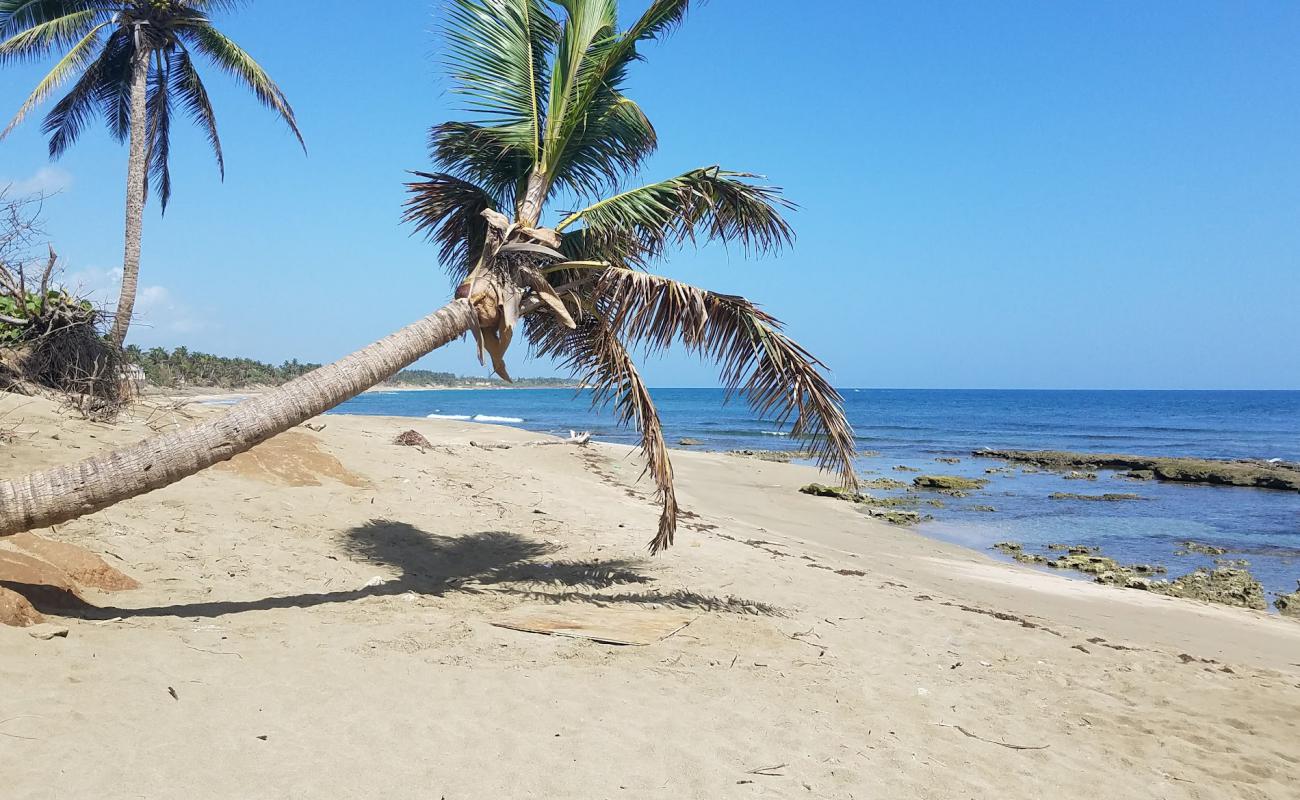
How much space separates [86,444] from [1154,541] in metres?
18.4

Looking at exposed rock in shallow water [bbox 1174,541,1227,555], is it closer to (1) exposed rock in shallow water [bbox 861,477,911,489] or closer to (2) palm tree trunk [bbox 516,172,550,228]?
(1) exposed rock in shallow water [bbox 861,477,911,489]

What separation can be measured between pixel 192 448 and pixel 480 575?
3452mm

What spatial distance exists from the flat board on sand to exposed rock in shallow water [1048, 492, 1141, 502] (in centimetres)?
1848

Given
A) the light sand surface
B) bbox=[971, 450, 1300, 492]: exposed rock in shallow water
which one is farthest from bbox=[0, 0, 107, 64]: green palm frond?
bbox=[971, 450, 1300, 492]: exposed rock in shallow water

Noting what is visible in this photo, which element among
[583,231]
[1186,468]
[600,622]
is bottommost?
[1186,468]

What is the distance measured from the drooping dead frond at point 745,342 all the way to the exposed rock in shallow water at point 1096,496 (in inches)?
683

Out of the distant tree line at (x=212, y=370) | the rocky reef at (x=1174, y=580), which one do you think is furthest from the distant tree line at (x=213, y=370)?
the rocky reef at (x=1174, y=580)

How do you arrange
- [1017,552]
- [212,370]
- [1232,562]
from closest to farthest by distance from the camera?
1. [1232,562]
2. [1017,552]
3. [212,370]

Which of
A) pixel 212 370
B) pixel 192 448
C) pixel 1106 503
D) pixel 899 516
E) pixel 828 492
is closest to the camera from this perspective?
pixel 192 448

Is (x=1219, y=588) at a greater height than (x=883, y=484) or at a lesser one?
lesser

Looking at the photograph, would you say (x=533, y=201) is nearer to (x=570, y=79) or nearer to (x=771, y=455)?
(x=570, y=79)

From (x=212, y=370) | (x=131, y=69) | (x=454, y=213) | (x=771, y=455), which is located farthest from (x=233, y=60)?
(x=212, y=370)

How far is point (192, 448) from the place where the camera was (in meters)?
4.66

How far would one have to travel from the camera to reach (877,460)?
30672 mm
